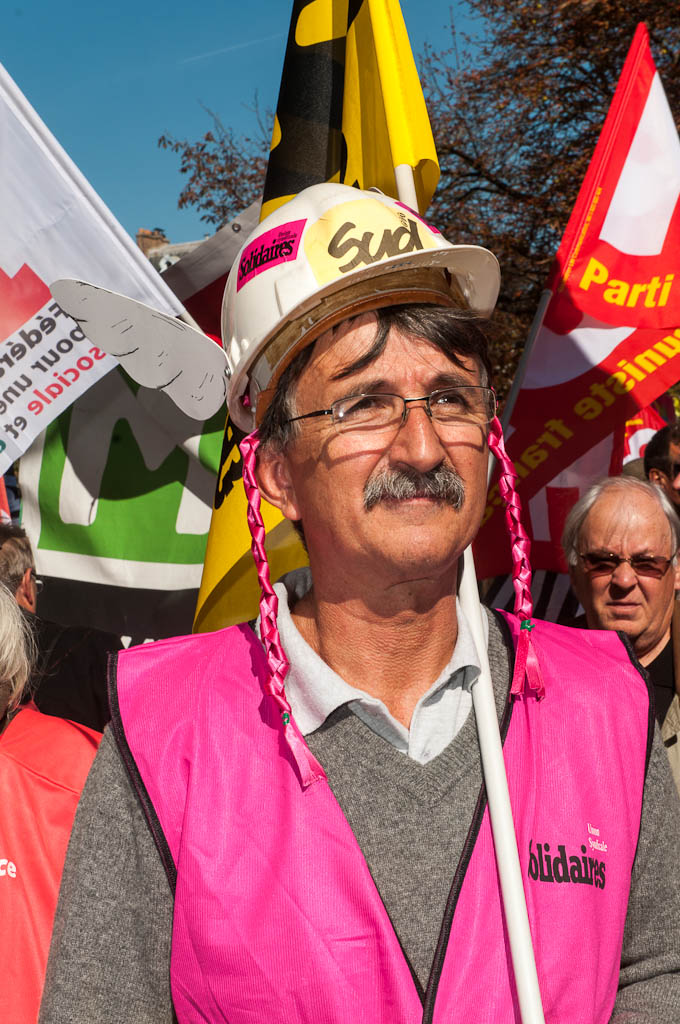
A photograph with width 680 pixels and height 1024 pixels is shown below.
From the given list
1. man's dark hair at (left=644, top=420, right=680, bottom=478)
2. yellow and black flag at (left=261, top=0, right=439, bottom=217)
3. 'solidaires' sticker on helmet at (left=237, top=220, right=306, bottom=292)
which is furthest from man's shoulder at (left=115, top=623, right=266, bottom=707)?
man's dark hair at (left=644, top=420, right=680, bottom=478)

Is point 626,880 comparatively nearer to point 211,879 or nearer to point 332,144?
point 211,879

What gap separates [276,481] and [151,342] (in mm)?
355

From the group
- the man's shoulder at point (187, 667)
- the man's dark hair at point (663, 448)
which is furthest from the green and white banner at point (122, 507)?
the man's shoulder at point (187, 667)

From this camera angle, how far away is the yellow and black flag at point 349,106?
258cm

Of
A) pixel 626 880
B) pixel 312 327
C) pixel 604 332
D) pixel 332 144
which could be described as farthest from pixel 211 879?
pixel 604 332

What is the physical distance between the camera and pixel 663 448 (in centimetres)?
429

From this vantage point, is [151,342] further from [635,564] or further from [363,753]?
[635,564]

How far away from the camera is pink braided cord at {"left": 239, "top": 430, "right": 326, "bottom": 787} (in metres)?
Result: 1.63

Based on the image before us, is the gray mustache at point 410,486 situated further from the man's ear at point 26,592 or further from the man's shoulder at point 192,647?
the man's ear at point 26,592

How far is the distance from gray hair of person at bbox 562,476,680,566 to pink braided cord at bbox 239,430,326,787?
1765 millimetres

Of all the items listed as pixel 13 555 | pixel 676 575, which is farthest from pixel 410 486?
pixel 13 555

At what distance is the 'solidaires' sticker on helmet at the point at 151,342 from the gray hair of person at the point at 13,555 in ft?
5.86

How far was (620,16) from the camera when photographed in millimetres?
9672

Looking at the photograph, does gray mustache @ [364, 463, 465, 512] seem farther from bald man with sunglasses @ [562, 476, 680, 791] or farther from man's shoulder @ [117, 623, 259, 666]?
bald man with sunglasses @ [562, 476, 680, 791]
